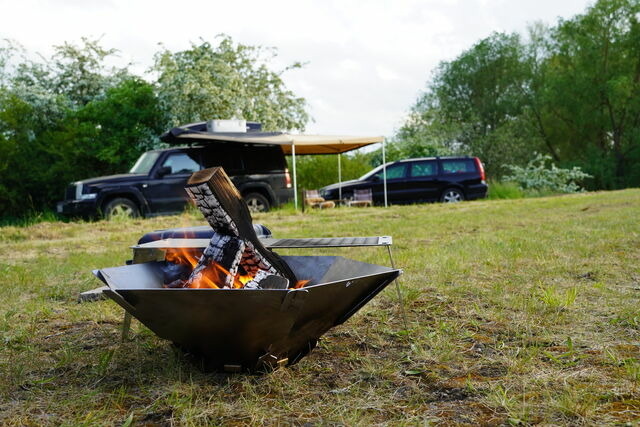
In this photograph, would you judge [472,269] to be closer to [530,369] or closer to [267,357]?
[530,369]

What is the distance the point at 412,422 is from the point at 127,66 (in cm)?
1926

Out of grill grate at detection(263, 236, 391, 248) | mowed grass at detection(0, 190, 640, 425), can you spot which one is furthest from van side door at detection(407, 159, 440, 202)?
grill grate at detection(263, 236, 391, 248)

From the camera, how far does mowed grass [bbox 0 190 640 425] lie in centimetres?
205

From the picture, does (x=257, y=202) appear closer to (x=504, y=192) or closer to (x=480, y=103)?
(x=504, y=192)

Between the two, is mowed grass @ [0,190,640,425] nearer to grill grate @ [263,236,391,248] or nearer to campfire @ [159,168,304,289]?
campfire @ [159,168,304,289]

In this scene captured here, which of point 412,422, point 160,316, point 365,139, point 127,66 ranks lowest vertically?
point 412,422

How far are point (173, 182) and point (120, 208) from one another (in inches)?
45.2

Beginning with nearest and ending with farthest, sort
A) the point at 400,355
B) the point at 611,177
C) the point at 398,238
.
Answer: the point at 400,355 < the point at 398,238 < the point at 611,177

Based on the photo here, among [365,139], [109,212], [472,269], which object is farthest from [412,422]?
[365,139]

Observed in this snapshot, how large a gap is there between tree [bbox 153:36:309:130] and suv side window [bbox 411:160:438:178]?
5887mm

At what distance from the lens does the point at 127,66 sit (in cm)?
1916

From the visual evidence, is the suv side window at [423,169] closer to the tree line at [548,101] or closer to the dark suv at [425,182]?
the dark suv at [425,182]

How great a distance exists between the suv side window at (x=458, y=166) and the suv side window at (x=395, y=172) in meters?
1.06

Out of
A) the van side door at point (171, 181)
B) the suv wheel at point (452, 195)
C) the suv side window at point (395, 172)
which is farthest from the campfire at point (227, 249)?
the suv wheel at point (452, 195)
